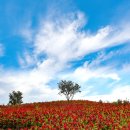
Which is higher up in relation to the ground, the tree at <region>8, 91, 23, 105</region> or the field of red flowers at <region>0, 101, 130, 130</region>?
the tree at <region>8, 91, 23, 105</region>

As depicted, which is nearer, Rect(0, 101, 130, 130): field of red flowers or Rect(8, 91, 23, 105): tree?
Rect(0, 101, 130, 130): field of red flowers

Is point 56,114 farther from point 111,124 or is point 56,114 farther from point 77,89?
point 77,89

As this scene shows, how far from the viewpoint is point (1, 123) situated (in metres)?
24.5

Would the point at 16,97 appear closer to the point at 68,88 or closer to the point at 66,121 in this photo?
the point at 68,88

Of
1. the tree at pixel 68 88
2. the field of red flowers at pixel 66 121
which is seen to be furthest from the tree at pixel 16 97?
the field of red flowers at pixel 66 121

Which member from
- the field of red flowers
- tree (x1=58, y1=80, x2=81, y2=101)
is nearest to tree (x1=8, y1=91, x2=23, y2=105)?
tree (x1=58, y1=80, x2=81, y2=101)

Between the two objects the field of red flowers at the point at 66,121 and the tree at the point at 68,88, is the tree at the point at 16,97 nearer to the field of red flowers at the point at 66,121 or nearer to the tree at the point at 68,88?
the tree at the point at 68,88

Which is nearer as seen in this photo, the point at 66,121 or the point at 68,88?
the point at 66,121

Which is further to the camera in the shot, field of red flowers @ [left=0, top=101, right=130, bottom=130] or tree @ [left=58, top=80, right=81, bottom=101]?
tree @ [left=58, top=80, right=81, bottom=101]

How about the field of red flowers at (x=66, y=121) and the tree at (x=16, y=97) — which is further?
the tree at (x=16, y=97)

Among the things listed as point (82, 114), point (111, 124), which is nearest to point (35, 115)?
point (82, 114)

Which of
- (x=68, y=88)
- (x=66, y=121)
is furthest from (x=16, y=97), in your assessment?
(x=66, y=121)

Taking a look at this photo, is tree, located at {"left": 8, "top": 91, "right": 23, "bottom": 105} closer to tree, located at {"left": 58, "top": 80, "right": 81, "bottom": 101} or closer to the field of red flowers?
tree, located at {"left": 58, "top": 80, "right": 81, "bottom": 101}

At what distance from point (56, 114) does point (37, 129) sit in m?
4.98
